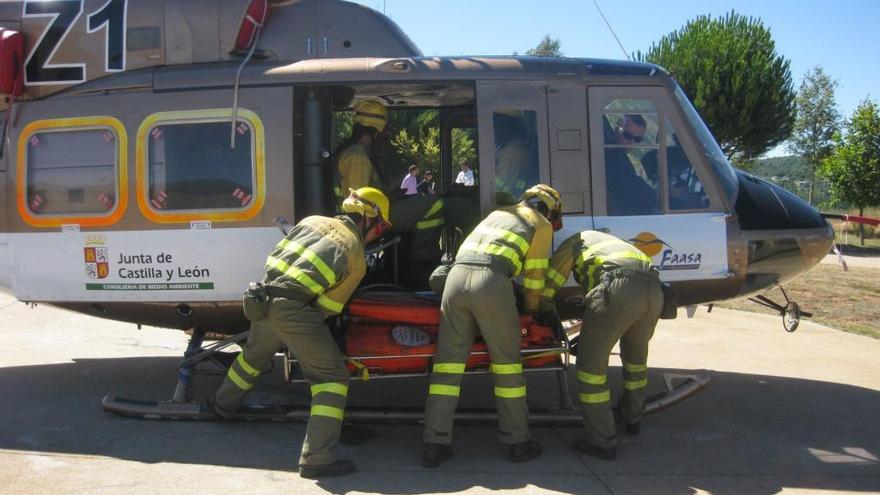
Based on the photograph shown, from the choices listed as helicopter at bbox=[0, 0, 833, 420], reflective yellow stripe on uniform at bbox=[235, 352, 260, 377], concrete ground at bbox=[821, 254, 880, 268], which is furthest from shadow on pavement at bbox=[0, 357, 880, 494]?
concrete ground at bbox=[821, 254, 880, 268]

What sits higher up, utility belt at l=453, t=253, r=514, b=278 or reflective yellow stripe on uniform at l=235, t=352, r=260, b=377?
utility belt at l=453, t=253, r=514, b=278

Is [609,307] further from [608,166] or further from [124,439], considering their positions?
[124,439]

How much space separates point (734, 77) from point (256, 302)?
20.0m

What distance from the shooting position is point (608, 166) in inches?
214

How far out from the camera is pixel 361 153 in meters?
5.64

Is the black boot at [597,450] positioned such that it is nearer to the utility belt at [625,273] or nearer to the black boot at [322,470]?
the utility belt at [625,273]

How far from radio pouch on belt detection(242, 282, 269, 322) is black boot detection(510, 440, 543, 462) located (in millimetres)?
1837

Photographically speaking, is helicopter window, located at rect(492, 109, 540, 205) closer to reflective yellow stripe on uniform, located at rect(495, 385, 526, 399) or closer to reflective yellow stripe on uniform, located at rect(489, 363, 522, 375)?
reflective yellow stripe on uniform, located at rect(489, 363, 522, 375)

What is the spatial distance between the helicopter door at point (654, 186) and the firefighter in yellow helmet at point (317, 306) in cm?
196

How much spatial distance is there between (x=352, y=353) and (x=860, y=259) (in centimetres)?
1703

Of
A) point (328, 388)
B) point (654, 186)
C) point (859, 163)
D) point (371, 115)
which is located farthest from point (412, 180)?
point (859, 163)

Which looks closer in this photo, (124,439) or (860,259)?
(124,439)

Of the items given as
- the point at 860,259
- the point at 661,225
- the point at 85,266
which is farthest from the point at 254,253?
the point at 860,259

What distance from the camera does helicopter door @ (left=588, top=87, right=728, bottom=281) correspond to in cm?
539
